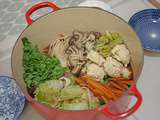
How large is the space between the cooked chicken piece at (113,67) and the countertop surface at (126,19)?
0.10m

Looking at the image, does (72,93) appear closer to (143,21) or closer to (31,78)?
(31,78)

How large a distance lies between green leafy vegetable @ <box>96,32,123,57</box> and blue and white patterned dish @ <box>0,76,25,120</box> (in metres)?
0.21

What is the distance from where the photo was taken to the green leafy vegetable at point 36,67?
699 millimetres

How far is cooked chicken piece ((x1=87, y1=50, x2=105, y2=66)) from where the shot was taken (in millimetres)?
720

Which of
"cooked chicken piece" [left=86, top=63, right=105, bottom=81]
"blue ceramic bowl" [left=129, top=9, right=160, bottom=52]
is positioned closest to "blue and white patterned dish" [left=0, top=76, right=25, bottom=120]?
"cooked chicken piece" [left=86, top=63, right=105, bottom=81]

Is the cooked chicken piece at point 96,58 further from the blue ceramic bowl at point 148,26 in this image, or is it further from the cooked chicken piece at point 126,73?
the blue ceramic bowl at point 148,26

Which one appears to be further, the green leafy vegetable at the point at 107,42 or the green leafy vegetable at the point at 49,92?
the green leafy vegetable at the point at 107,42

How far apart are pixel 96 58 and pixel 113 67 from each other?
4 centimetres

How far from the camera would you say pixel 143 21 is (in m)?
0.87

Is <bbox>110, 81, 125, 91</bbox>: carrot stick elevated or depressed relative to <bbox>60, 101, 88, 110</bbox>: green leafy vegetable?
elevated

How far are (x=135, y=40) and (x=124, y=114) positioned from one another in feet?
0.59

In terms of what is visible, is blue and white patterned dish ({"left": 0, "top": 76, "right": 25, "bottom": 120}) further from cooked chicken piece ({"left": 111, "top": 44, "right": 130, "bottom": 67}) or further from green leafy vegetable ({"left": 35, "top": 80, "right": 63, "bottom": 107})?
cooked chicken piece ({"left": 111, "top": 44, "right": 130, "bottom": 67})

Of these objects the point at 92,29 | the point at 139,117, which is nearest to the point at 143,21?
the point at 92,29

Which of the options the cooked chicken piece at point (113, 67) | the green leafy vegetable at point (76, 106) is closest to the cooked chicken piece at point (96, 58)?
the cooked chicken piece at point (113, 67)
